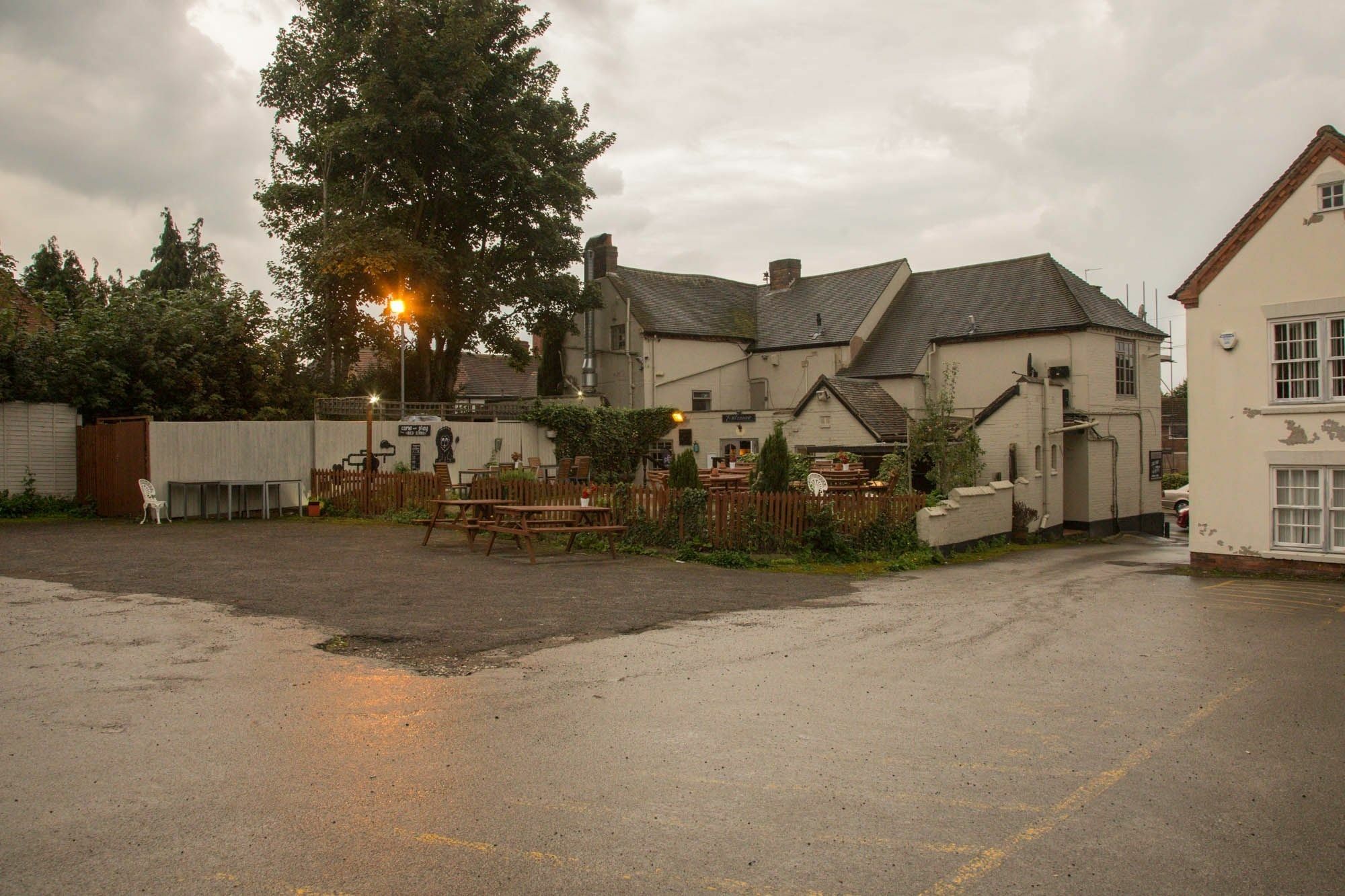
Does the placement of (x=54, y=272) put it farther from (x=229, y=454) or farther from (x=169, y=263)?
(x=229, y=454)

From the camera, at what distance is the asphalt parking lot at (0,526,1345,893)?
15.0ft

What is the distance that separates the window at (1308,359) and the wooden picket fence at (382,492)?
58.0ft

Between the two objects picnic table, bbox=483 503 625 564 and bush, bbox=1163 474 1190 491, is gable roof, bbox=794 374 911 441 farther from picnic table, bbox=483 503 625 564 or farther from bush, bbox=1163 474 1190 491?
bush, bbox=1163 474 1190 491

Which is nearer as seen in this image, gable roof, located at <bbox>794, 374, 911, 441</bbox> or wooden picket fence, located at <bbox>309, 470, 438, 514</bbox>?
wooden picket fence, located at <bbox>309, 470, 438, 514</bbox>

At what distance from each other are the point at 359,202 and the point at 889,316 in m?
21.9

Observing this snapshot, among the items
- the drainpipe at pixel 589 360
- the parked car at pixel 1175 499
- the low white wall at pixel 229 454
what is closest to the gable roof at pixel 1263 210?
the parked car at pixel 1175 499

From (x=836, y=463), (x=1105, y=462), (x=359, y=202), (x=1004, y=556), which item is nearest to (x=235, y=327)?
(x=359, y=202)

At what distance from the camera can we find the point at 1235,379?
17938mm

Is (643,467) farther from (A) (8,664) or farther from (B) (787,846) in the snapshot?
(B) (787,846)

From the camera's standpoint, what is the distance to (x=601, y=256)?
47.4 meters

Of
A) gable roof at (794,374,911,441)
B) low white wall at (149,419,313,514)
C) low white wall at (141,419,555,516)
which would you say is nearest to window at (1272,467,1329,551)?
gable roof at (794,374,911,441)

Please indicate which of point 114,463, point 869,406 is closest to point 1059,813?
point 114,463

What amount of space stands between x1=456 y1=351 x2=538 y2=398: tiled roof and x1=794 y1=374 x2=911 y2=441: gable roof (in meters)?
32.1

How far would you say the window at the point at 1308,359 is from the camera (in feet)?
55.5
